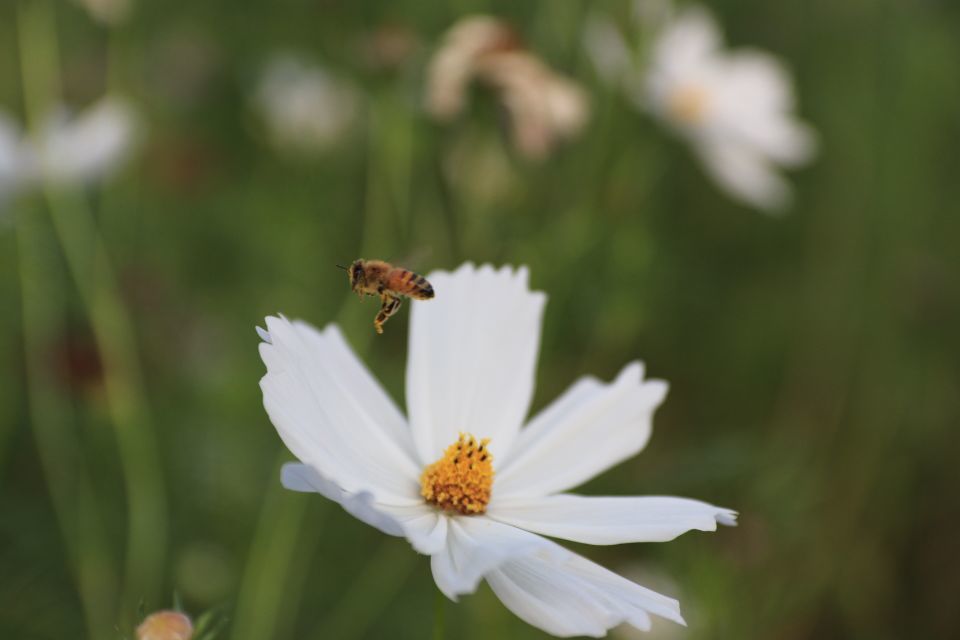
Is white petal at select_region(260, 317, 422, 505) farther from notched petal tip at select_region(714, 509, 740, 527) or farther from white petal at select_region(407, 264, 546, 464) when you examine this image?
notched petal tip at select_region(714, 509, 740, 527)

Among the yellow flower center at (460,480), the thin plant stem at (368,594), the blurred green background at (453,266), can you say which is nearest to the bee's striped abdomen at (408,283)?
the yellow flower center at (460,480)


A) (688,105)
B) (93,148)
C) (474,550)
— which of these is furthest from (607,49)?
(474,550)

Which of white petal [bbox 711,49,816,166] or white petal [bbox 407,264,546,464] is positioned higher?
white petal [bbox 711,49,816,166]

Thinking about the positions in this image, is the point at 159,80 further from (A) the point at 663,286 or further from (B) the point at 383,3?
(A) the point at 663,286

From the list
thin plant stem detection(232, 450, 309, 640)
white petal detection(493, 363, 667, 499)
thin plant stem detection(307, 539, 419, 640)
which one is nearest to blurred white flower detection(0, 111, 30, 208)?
thin plant stem detection(232, 450, 309, 640)

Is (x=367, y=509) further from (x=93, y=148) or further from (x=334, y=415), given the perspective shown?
(x=93, y=148)

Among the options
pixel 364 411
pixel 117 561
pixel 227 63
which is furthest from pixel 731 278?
pixel 364 411
